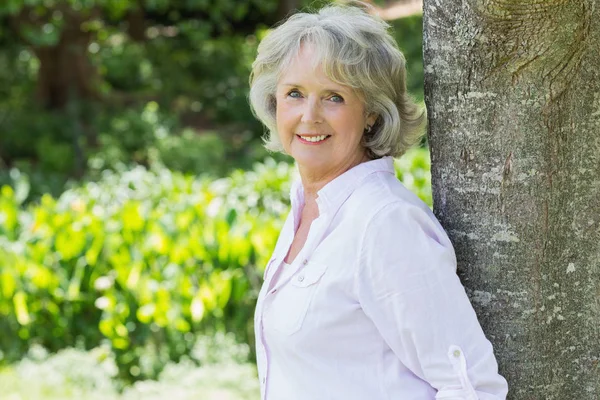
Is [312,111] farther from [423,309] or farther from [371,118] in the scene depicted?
[423,309]

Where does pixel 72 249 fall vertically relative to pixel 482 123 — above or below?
below

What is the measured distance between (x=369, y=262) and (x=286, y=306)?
267 millimetres

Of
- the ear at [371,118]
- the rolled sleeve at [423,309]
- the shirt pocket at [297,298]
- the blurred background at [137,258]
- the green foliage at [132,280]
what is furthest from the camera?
the green foliage at [132,280]

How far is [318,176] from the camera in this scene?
222 cm

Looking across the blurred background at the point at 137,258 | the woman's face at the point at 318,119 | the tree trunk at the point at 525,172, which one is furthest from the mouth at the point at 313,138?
the blurred background at the point at 137,258

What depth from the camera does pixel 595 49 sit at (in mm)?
2018

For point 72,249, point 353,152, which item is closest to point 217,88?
point 72,249

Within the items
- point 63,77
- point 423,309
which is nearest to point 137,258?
point 423,309

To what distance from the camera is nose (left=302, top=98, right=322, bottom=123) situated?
2094 mm

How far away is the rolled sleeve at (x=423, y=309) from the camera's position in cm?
184

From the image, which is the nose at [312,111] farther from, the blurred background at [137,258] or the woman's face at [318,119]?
the blurred background at [137,258]

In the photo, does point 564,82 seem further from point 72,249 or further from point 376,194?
point 72,249

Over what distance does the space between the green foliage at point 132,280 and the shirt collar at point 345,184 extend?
318 centimetres

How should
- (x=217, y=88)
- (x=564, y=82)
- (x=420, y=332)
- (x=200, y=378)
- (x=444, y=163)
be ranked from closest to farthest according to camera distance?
(x=420, y=332) → (x=564, y=82) → (x=444, y=163) → (x=200, y=378) → (x=217, y=88)
